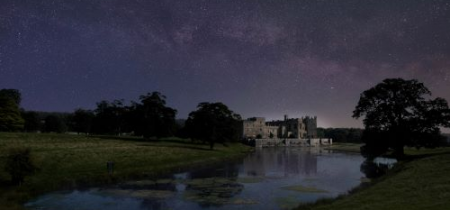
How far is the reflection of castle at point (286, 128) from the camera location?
186500 mm

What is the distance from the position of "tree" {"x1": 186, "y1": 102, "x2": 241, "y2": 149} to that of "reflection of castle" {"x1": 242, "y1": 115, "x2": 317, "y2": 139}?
10077 centimetres

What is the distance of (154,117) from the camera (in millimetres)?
91188

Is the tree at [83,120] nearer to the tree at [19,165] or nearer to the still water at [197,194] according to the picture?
the still water at [197,194]

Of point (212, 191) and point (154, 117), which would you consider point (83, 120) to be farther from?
point (212, 191)

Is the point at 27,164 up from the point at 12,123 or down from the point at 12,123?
down

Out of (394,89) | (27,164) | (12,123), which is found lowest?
(27,164)

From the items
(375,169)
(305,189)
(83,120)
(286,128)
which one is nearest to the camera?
(305,189)

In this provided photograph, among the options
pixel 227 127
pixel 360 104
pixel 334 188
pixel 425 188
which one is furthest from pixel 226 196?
pixel 227 127

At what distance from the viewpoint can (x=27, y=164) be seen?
2772 centimetres

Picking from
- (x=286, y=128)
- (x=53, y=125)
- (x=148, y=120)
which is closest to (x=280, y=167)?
(x=148, y=120)

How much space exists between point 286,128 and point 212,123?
125 meters

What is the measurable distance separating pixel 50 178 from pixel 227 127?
52.5 metres

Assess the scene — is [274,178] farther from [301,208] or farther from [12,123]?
[12,123]

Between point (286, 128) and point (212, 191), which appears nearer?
point (212, 191)
